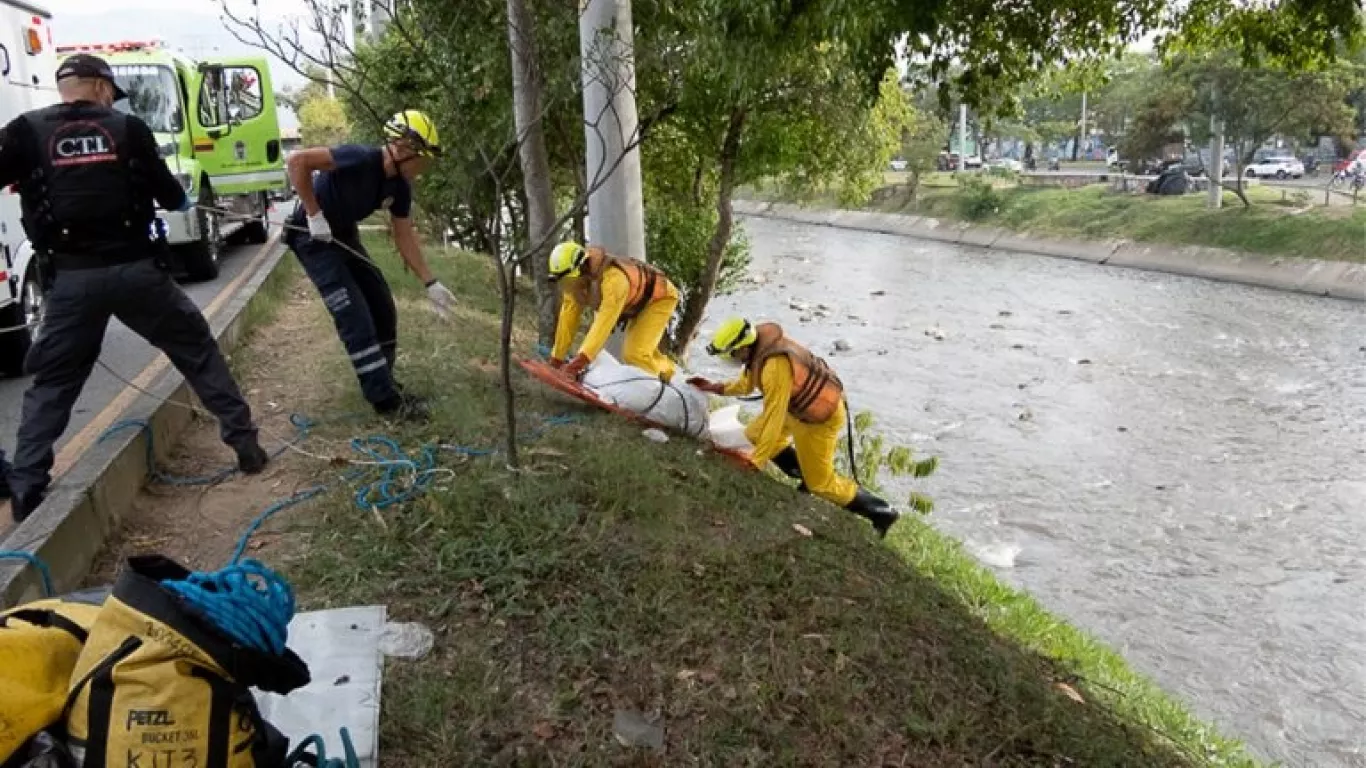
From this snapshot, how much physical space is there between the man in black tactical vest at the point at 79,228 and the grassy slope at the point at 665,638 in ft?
3.21

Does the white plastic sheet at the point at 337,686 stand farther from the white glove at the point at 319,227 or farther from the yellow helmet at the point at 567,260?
the yellow helmet at the point at 567,260

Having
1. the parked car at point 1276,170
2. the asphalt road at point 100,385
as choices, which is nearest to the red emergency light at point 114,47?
the asphalt road at point 100,385

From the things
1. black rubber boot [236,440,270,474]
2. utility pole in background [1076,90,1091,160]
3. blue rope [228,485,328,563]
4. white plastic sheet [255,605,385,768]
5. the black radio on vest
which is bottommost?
white plastic sheet [255,605,385,768]

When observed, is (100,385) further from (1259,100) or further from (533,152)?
(1259,100)

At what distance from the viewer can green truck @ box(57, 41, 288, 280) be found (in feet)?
35.1

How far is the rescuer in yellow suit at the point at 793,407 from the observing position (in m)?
5.63

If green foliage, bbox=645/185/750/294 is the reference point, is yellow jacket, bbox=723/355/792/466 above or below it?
below

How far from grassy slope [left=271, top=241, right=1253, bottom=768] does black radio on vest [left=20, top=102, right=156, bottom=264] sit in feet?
4.14

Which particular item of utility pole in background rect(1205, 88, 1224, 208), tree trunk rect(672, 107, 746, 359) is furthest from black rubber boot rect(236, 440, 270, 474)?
utility pole in background rect(1205, 88, 1224, 208)

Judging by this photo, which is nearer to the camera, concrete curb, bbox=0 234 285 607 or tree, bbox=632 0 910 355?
concrete curb, bbox=0 234 285 607

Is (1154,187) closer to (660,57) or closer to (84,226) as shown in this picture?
(660,57)

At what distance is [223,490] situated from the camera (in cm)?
429

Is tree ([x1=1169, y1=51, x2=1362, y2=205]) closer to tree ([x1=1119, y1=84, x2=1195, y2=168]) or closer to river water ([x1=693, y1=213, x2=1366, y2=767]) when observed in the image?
tree ([x1=1119, y1=84, x2=1195, y2=168])

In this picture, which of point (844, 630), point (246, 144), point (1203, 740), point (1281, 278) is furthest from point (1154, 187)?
point (844, 630)
